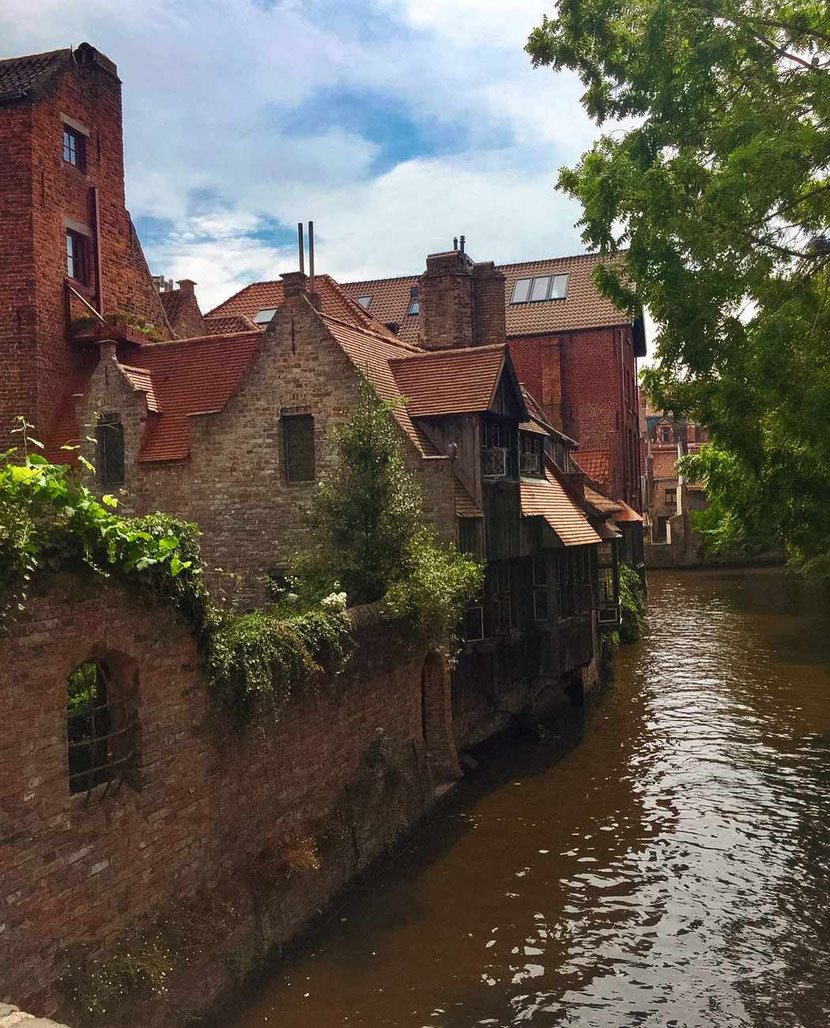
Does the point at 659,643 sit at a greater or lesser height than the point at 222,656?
lesser

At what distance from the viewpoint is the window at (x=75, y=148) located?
22.5 metres

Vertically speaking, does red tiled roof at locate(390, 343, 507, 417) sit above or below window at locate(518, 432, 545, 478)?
above

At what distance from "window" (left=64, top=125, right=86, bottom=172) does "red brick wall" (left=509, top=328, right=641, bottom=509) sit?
21322 mm

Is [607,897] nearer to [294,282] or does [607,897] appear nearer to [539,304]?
[294,282]

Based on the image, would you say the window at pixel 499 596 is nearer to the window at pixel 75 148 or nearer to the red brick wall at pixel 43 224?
the red brick wall at pixel 43 224

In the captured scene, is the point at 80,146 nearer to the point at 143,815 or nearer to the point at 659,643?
the point at 143,815

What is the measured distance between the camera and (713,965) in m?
11.0

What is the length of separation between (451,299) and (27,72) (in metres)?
11.5

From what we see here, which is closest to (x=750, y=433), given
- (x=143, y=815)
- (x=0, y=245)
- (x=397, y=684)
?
(x=397, y=684)

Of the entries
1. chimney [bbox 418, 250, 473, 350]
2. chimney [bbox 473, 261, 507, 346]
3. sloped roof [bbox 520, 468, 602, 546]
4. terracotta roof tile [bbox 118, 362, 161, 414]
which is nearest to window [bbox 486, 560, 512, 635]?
sloped roof [bbox 520, 468, 602, 546]

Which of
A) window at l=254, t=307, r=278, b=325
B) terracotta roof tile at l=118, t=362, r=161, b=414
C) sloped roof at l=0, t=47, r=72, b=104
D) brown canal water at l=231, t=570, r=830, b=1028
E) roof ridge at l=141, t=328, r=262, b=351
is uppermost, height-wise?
sloped roof at l=0, t=47, r=72, b=104

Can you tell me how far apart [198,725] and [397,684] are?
5.43m

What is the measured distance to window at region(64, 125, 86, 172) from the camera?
2248 cm

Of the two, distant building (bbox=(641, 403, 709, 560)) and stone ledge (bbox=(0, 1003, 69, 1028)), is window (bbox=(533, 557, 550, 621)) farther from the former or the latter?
distant building (bbox=(641, 403, 709, 560))
